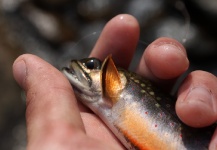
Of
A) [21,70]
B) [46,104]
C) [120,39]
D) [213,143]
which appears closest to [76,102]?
[46,104]

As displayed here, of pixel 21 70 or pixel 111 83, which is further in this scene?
pixel 111 83

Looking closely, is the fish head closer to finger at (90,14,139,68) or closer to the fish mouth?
the fish mouth

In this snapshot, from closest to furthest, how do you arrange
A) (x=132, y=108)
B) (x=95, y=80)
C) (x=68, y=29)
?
1. (x=132, y=108)
2. (x=95, y=80)
3. (x=68, y=29)

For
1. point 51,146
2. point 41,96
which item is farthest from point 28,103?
point 51,146

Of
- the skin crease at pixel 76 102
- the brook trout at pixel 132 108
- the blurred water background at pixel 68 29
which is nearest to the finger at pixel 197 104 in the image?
the skin crease at pixel 76 102

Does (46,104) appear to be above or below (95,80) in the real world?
above

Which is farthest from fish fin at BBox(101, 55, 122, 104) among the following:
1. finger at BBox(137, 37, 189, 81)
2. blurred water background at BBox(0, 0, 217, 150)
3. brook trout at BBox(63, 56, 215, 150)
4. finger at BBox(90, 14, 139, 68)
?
blurred water background at BBox(0, 0, 217, 150)

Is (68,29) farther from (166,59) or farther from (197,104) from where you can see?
(197,104)
